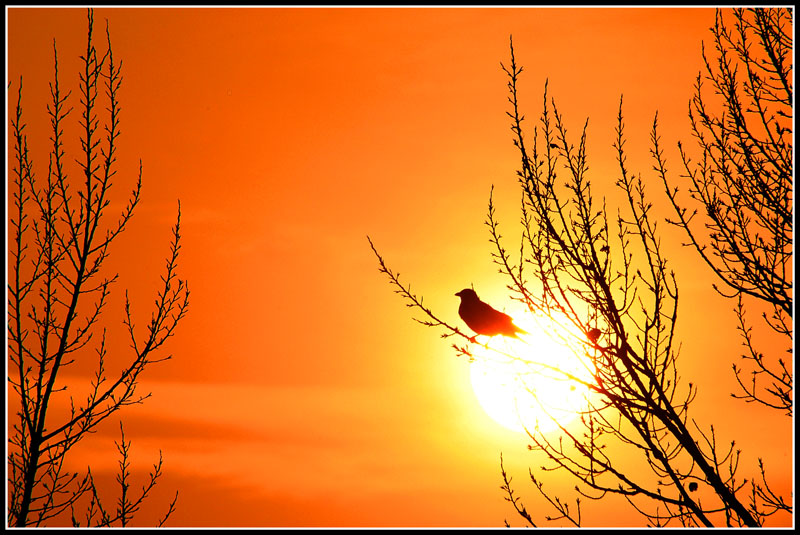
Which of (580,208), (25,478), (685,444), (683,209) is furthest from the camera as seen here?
(683,209)

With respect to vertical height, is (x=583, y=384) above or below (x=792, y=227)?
below

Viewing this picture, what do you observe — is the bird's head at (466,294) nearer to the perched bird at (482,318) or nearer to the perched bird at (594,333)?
the perched bird at (482,318)

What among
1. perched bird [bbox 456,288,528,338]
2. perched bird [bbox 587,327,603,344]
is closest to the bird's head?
perched bird [bbox 456,288,528,338]

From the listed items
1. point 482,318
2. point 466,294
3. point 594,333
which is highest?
point 466,294

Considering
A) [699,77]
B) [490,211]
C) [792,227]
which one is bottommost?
[792,227]

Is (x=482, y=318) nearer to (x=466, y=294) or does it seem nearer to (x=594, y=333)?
(x=466, y=294)

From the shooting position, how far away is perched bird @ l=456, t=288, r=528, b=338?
9523mm

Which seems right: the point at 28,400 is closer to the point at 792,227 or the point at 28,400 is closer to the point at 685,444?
the point at 685,444

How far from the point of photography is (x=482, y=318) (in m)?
9.66

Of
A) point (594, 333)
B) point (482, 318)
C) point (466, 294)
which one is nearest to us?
point (594, 333)

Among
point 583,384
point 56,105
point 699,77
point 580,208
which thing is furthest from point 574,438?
point 56,105

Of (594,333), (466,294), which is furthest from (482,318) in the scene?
(594,333)

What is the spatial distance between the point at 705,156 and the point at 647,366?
211 centimetres

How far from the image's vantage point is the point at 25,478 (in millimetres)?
5766
